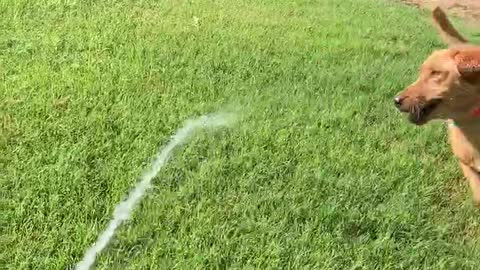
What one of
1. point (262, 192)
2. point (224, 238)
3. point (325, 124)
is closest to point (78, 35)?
point (325, 124)

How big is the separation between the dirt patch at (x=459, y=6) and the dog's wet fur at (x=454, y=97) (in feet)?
18.9

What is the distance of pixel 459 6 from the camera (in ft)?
33.2

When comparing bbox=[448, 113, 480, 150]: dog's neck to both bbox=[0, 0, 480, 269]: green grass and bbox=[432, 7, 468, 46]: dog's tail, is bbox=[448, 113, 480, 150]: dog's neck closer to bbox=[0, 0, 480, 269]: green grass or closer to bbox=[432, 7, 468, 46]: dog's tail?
bbox=[0, 0, 480, 269]: green grass

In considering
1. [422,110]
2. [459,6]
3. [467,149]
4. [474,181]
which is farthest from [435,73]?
[459,6]

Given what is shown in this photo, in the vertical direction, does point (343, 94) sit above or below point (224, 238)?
below

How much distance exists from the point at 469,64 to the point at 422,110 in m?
0.36

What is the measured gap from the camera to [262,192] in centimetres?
380

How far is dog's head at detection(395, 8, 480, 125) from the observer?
396 centimetres

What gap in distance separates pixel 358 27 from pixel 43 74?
11.9 feet

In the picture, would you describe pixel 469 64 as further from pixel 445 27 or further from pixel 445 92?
pixel 445 27

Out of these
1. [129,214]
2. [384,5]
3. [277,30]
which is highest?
[129,214]

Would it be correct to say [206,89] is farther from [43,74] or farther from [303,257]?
[303,257]

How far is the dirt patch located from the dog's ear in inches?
231

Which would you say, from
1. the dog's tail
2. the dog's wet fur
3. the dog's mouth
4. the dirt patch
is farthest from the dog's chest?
the dirt patch
